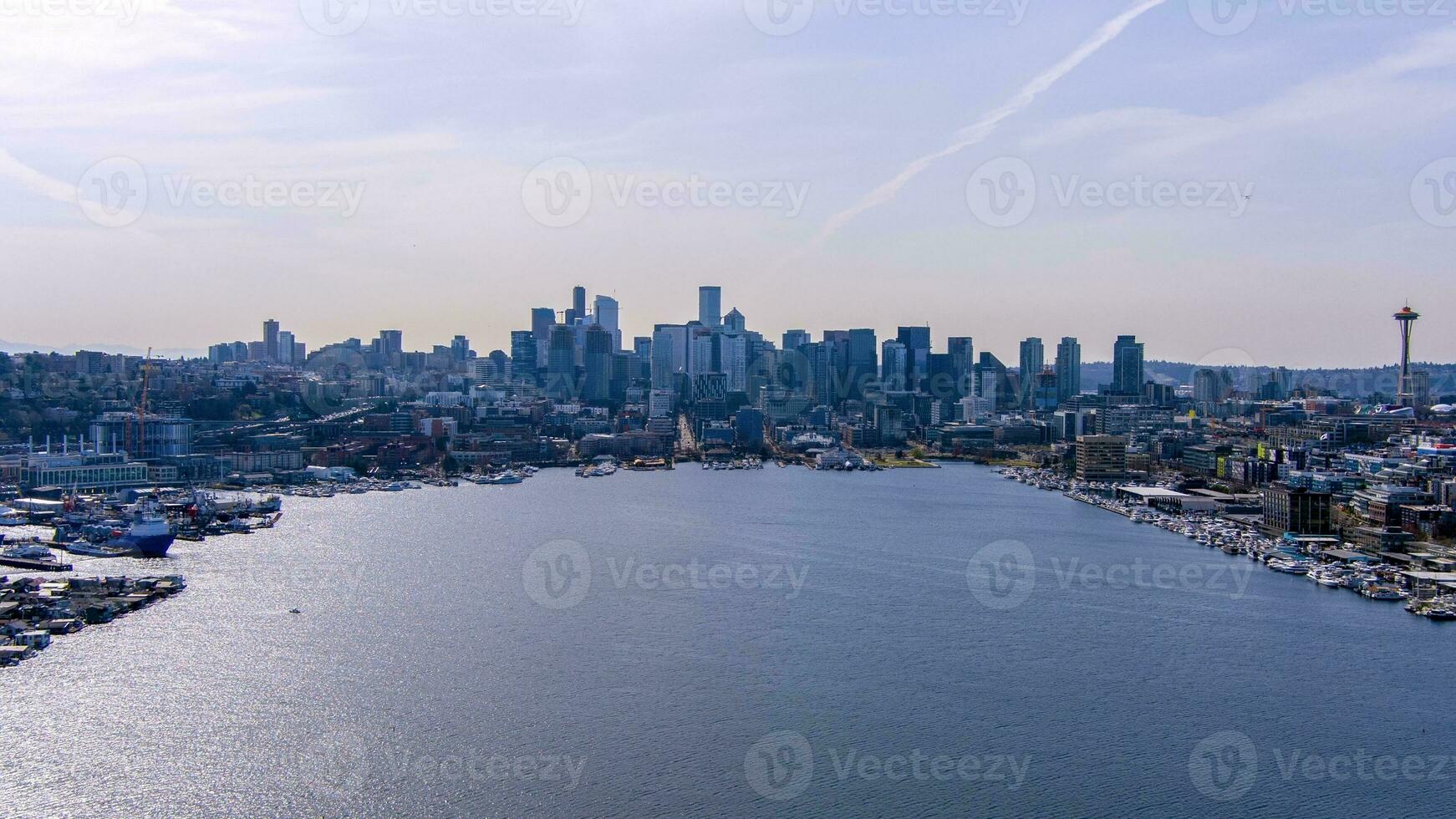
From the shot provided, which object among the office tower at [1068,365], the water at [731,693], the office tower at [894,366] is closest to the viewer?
the water at [731,693]

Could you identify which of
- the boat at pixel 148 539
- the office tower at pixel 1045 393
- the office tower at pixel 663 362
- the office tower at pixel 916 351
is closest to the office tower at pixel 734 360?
the office tower at pixel 663 362

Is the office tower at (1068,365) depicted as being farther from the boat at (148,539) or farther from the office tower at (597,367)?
the boat at (148,539)

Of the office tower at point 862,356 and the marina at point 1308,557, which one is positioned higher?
the office tower at point 862,356

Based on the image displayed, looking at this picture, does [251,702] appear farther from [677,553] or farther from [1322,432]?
[1322,432]

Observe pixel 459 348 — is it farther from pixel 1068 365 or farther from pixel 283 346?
pixel 1068 365

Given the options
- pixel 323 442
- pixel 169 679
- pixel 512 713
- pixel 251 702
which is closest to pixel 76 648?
pixel 169 679

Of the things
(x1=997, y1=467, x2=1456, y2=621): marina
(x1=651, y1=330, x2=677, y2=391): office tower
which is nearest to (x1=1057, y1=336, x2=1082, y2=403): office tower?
(x1=651, y1=330, x2=677, y2=391): office tower
